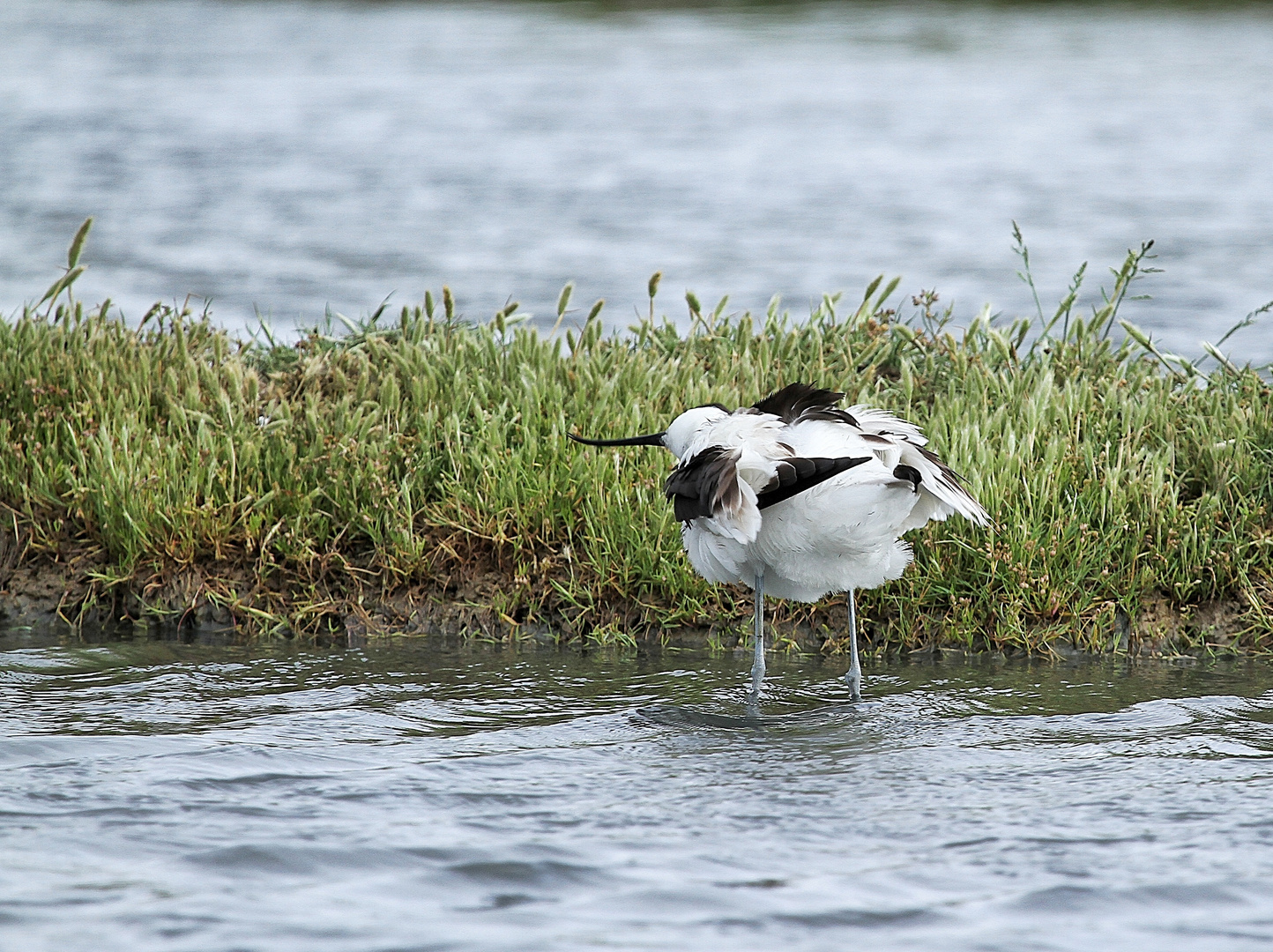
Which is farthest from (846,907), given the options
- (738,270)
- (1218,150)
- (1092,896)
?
(1218,150)

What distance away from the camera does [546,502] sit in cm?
620

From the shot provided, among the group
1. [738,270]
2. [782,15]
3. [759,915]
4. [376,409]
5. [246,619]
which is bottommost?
[759,915]

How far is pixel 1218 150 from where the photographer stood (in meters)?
18.0

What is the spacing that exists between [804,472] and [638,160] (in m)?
13.6

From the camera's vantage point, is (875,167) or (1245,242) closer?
(1245,242)

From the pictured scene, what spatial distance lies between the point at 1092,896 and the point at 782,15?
28850 mm

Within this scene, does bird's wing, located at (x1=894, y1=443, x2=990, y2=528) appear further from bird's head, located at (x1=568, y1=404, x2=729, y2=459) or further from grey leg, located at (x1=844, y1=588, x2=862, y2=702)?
bird's head, located at (x1=568, y1=404, x2=729, y2=459)

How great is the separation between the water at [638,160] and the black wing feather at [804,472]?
5.97m

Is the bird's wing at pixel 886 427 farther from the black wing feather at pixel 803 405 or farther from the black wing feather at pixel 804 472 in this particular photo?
the black wing feather at pixel 804 472

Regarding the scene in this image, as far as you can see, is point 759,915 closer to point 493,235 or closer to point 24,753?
point 24,753

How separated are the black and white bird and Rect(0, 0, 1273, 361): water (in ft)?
18.2

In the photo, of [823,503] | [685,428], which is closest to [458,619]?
[685,428]

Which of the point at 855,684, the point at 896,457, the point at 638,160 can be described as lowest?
the point at 855,684

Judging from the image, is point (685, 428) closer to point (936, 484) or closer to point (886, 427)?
point (886, 427)
